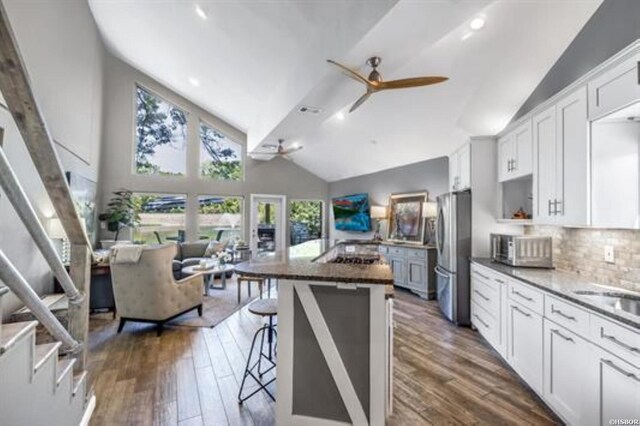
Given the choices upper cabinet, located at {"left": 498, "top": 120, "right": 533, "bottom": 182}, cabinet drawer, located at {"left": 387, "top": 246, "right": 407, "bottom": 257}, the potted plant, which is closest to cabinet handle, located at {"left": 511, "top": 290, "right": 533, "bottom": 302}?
upper cabinet, located at {"left": 498, "top": 120, "right": 533, "bottom": 182}

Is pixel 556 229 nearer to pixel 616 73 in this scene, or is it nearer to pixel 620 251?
pixel 620 251

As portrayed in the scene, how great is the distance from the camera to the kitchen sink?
1996 millimetres

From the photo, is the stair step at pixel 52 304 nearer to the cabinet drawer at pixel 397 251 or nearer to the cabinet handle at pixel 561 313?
the cabinet handle at pixel 561 313

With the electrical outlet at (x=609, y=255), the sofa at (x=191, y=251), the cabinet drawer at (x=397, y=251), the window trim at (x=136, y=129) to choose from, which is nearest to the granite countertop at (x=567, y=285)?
the electrical outlet at (x=609, y=255)

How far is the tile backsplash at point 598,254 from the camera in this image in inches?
85.4

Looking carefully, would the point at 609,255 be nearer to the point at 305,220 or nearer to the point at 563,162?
the point at 563,162

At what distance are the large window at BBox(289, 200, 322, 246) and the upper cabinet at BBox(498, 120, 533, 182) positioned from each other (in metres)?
5.46

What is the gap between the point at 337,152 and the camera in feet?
22.0

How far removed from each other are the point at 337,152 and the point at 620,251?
16.7 feet

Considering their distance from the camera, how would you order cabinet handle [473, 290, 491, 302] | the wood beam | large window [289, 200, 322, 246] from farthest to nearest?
large window [289, 200, 322, 246] < cabinet handle [473, 290, 491, 302] < the wood beam

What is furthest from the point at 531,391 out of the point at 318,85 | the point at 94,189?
the point at 94,189

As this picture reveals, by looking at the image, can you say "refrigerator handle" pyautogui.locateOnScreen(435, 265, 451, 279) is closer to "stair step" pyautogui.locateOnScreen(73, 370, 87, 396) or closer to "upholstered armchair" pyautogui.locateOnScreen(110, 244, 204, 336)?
"upholstered armchair" pyautogui.locateOnScreen(110, 244, 204, 336)

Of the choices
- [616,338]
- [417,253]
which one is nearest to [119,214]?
[417,253]

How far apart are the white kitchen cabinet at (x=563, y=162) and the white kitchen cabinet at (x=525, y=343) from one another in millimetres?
830
